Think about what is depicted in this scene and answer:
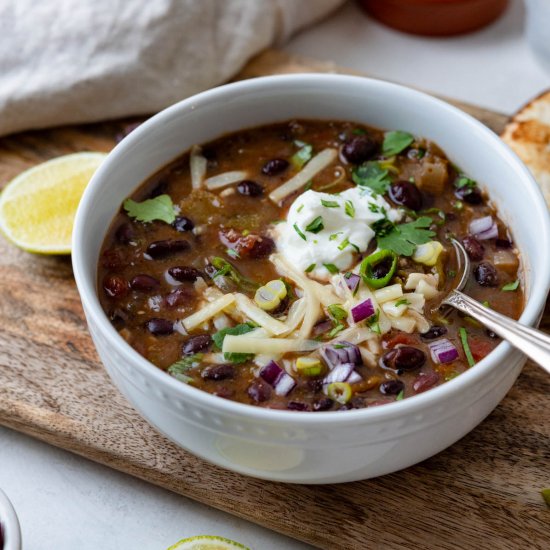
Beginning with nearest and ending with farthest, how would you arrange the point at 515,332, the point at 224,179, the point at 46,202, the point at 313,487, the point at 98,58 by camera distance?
the point at 515,332, the point at 313,487, the point at 224,179, the point at 46,202, the point at 98,58

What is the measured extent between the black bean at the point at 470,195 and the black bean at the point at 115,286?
148 centimetres

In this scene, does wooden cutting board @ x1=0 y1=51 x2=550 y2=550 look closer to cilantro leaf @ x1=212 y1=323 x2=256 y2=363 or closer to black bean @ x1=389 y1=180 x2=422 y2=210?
cilantro leaf @ x1=212 y1=323 x2=256 y2=363

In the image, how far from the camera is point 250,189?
3.84 m

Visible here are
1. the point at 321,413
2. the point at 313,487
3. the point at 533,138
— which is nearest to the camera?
the point at 321,413

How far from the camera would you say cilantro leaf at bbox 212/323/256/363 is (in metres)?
3.18

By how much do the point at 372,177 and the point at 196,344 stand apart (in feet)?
3.99

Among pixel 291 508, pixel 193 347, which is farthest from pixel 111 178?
pixel 291 508

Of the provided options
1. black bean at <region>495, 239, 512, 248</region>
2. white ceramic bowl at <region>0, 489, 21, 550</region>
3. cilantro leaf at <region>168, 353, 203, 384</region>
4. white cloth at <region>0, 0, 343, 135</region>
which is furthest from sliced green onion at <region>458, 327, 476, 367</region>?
white cloth at <region>0, 0, 343, 135</region>

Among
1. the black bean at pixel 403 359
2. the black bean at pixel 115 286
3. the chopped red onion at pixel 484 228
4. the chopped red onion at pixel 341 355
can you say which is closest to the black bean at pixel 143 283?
the black bean at pixel 115 286

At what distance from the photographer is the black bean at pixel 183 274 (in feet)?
11.4

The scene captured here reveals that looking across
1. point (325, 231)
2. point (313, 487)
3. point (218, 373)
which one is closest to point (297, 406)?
point (218, 373)

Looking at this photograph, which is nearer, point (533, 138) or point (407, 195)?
point (407, 195)

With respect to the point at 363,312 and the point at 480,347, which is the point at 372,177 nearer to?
the point at 363,312

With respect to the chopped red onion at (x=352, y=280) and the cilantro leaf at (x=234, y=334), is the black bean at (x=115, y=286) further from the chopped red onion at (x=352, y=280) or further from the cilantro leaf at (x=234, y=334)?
the chopped red onion at (x=352, y=280)
